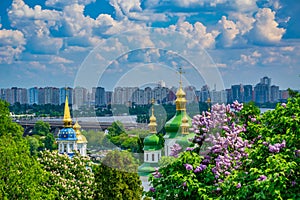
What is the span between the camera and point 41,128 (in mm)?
86625

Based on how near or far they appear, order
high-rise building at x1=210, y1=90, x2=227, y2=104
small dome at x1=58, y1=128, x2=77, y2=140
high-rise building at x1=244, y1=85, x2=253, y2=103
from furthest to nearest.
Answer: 1. high-rise building at x1=244, y1=85, x2=253, y2=103
2. small dome at x1=58, y1=128, x2=77, y2=140
3. high-rise building at x1=210, y1=90, x2=227, y2=104

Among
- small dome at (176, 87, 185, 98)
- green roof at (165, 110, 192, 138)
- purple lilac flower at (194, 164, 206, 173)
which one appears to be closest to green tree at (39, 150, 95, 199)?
green roof at (165, 110, 192, 138)

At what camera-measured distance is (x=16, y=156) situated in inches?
709

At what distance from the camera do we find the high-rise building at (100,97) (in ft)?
62.4

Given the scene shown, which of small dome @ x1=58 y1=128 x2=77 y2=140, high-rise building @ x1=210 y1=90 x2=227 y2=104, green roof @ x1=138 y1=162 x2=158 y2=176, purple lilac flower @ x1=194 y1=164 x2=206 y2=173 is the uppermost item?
high-rise building @ x1=210 y1=90 x2=227 y2=104

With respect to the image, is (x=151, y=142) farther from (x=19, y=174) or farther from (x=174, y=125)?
(x=19, y=174)

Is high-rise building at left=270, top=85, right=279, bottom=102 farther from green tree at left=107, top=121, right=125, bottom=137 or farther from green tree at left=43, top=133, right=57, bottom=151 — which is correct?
green tree at left=107, top=121, right=125, bottom=137

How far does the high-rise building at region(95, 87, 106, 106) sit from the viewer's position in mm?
19013

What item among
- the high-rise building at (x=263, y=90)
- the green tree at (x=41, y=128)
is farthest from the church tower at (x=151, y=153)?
the green tree at (x=41, y=128)

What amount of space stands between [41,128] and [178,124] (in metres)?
68.3

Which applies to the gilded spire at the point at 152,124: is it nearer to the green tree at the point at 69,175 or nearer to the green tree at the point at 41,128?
the green tree at the point at 69,175

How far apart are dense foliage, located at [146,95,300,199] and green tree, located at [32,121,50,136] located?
7391 centimetres

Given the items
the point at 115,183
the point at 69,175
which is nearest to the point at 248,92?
the point at 69,175

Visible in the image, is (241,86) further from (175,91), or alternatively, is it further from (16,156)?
(16,156)
